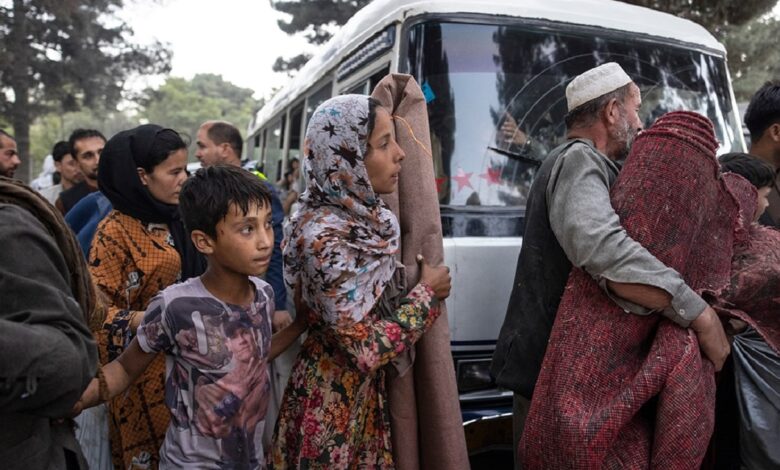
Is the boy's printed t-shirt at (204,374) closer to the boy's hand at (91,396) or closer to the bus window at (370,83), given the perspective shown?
the boy's hand at (91,396)

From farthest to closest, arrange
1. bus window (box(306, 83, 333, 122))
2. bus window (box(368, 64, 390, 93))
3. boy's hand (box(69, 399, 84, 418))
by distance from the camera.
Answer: bus window (box(306, 83, 333, 122)) → bus window (box(368, 64, 390, 93)) → boy's hand (box(69, 399, 84, 418))

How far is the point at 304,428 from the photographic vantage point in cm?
206

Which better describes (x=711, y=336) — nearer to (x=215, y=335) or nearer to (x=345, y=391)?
(x=345, y=391)

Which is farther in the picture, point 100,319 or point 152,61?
point 152,61

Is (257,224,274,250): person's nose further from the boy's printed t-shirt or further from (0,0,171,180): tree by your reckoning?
(0,0,171,180): tree

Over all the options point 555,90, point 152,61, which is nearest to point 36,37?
point 152,61

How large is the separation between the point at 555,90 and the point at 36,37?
67.5ft

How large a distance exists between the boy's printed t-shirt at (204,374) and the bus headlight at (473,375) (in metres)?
1.18

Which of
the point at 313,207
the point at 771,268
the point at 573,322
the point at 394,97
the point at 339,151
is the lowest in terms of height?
the point at 573,322

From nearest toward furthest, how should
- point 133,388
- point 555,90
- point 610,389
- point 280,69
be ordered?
point 610,389
point 133,388
point 555,90
point 280,69

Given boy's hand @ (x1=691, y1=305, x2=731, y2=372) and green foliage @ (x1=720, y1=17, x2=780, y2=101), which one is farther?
green foliage @ (x1=720, y1=17, x2=780, y2=101)

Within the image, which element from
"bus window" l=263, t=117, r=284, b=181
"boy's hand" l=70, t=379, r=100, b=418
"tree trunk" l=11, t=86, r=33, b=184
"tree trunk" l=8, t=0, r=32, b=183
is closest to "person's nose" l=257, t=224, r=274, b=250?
"boy's hand" l=70, t=379, r=100, b=418

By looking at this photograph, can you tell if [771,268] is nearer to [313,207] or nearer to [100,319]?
[313,207]

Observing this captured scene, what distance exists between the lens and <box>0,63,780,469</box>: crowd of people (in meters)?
Answer: 1.91
